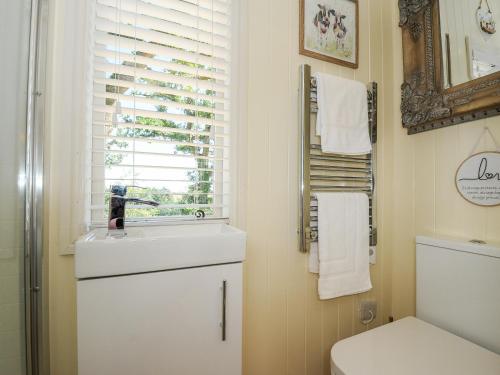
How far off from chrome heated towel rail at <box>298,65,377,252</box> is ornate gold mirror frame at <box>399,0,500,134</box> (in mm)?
173

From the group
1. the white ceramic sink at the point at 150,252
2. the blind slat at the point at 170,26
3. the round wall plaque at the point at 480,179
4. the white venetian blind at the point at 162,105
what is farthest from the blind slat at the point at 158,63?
the round wall plaque at the point at 480,179

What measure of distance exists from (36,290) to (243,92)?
1008mm

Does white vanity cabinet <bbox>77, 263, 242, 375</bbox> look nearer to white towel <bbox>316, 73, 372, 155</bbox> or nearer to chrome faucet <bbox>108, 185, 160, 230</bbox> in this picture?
chrome faucet <bbox>108, 185, 160, 230</bbox>

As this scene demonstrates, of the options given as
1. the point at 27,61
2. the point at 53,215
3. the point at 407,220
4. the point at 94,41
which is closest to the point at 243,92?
the point at 94,41

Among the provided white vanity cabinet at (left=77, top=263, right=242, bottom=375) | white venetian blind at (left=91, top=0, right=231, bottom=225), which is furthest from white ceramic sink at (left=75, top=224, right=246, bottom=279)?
white venetian blind at (left=91, top=0, right=231, bottom=225)

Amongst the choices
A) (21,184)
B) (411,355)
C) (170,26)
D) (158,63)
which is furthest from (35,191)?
(411,355)

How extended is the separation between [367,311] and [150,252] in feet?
3.88

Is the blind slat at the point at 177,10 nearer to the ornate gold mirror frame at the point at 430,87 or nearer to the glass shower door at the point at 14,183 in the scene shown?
the glass shower door at the point at 14,183

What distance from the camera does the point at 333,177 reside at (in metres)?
1.22

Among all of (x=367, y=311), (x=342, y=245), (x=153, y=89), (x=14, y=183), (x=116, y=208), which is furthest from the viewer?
(x=367, y=311)

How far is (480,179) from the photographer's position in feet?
3.38

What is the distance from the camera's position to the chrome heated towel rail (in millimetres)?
1120

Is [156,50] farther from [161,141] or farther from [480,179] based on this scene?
[480,179]

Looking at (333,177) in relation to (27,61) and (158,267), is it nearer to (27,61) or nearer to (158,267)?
(158,267)
